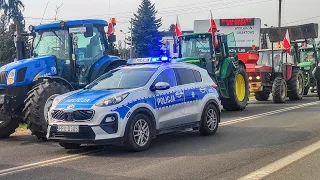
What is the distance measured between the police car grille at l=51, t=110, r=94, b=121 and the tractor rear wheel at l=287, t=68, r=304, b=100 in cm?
1419

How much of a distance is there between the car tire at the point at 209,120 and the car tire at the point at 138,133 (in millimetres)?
1892

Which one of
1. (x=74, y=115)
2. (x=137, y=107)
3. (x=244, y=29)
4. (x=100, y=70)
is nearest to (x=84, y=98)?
(x=74, y=115)

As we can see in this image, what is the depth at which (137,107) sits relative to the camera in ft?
28.0

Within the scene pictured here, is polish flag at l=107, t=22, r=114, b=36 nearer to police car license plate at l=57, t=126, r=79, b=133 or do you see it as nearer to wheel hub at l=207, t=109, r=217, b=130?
wheel hub at l=207, t=109, r=217, b=130

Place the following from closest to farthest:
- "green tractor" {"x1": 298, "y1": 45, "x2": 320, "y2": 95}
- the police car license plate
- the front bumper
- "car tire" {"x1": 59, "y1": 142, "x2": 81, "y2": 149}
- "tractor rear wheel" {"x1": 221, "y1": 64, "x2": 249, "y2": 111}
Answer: the front bumper < the police car license plate < "car tire" {"x1": 59, "y1": 142, "x2": 81, "y2": 149} < "tractor rear wheel" {"x1": 221, "y1": 64, "x2": 249, "y2": 111} < "green tractor" {"x1": 298, "y1": 45, "x2": 320, "y2": 95}

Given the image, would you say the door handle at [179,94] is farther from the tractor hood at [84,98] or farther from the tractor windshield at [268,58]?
the tractor windshield at [268,58]

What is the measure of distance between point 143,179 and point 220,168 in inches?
52.3

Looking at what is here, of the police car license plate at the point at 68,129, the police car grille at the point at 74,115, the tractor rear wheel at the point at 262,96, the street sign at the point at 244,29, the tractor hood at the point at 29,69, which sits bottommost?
the tractor rear wheel at the point at 262,96

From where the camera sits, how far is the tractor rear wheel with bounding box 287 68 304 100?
20.4 m

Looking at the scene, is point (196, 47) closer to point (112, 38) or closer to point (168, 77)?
point (112, 38)

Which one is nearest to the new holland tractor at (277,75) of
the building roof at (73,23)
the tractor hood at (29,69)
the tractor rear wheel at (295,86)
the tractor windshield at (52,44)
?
the tractor rear wheel at (295,86)

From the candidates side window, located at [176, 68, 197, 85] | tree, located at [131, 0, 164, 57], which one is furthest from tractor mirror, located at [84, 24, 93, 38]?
tree, located at [131, 0, 164, 57]

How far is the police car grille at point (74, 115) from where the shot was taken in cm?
816

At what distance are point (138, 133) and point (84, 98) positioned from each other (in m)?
1.19
